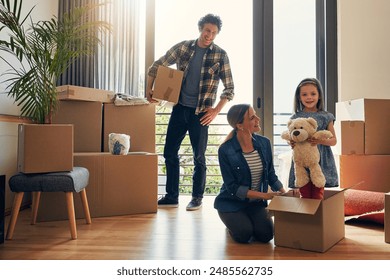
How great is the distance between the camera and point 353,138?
7.54 feet

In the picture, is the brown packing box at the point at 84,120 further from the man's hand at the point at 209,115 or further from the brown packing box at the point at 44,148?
the man's hand at the point at 209,115

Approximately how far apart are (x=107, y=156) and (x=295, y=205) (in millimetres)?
1267

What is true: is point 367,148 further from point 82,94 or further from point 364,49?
point 82,94

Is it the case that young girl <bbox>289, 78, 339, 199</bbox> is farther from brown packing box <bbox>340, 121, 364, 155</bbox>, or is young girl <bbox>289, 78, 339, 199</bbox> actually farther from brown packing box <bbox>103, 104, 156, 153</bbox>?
brown packing box <bbox>103, 104, 156, 153</bbox>

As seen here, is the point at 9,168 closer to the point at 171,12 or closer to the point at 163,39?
the point at 163,39

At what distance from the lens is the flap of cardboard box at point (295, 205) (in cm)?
141

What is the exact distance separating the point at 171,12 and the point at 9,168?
1916 mm

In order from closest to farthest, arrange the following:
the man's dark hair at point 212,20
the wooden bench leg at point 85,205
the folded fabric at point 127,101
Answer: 1. the wooden bench leg at point 85,205
2. the man's dark hair at point 212,20
3. the folded fabric at point 127,101

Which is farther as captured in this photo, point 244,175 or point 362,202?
point 362,202

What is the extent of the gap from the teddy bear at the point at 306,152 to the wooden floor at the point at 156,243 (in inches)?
13.1

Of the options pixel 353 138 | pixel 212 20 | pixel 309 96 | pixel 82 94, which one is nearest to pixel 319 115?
pixel 309 96

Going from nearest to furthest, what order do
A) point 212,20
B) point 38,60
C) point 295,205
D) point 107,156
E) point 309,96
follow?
point 295,205 → point 38,60 → point 309,96 → point 107,156 → point 212,20

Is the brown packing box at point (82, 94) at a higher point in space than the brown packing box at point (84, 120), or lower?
higher

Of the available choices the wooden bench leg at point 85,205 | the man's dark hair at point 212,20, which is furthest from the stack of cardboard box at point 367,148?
the wooden bench leg at point 85,205
